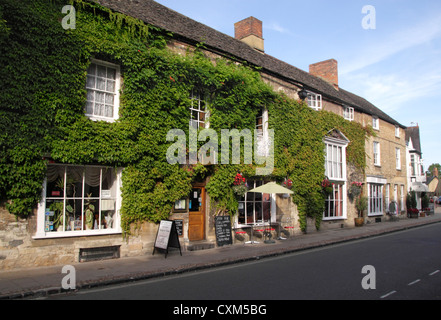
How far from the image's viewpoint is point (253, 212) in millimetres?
14328

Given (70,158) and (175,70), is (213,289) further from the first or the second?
(175,70)

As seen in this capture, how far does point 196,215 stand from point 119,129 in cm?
415

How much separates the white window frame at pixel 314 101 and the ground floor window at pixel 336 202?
4293 mm

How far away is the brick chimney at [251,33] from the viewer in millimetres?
18312

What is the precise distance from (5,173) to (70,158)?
1546 millimetres

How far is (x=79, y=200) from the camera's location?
9.83 meters

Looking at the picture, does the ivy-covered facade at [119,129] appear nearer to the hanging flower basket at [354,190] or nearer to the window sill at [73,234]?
the window sill at [73,234]

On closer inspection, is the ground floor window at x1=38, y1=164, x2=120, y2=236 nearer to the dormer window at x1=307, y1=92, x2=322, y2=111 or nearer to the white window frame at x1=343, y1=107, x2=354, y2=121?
the dormer window at x1=307, y1=92, x2=322, y2=111

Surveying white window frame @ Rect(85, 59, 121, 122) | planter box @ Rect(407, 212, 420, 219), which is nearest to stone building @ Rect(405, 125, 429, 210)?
planter box @ Rect(407, 212, 420, 219)

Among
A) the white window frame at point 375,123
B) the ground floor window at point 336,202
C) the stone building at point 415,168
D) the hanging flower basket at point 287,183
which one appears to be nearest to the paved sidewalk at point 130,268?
the hanging flower basket at point 287,183

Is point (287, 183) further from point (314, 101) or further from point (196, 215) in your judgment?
point (314, 101)

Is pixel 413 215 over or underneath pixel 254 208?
underneath

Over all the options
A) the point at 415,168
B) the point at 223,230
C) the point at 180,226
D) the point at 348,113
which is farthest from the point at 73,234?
the point at 415,168

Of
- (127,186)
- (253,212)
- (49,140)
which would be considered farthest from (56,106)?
(253,212)
